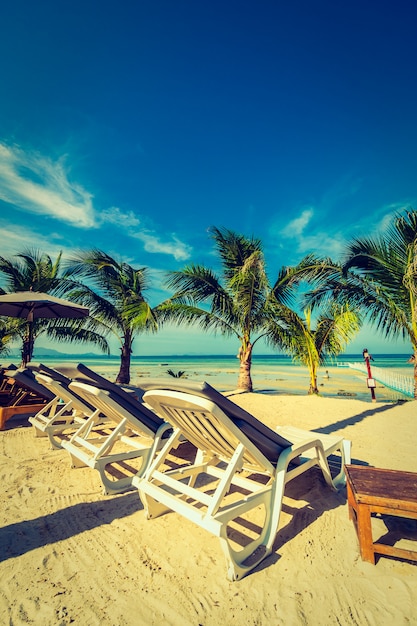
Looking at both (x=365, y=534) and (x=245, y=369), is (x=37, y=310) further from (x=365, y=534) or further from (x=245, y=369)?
(x=365, y=534)

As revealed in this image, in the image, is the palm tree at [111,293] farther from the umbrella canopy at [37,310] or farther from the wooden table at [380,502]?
the wooden table at [380,502]

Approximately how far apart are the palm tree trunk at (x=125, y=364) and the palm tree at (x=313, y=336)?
221 inches

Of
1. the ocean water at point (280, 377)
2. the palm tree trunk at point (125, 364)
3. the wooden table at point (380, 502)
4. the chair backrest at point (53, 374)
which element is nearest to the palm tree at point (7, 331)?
the ocean water at point (280, 377)

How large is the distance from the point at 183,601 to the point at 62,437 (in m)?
3.56

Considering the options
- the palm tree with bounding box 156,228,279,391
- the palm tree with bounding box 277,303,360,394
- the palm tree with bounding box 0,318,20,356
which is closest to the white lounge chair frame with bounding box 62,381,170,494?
the palm tree with bounding box 156,228,279,391

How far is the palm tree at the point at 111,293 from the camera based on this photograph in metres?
10.3

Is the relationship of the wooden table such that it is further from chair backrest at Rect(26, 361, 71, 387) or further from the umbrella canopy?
the umbrella canopy

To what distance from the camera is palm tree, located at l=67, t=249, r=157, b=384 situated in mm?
10336

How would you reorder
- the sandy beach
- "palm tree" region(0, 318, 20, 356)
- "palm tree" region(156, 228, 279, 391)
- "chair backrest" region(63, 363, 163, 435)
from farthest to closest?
1. "palm tree" region(0, 318, 20, 356)
2. "palm tree" region(156, 228, 279, 391)
3. "chair backrest" region(63, 363, 163, 435)
4. the sandy beach

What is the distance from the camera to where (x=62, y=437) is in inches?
174

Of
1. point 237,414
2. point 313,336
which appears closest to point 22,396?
point 237,414

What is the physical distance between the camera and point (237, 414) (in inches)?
77.0

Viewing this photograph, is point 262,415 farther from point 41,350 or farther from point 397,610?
point 41,350

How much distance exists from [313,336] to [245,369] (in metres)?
2.51
